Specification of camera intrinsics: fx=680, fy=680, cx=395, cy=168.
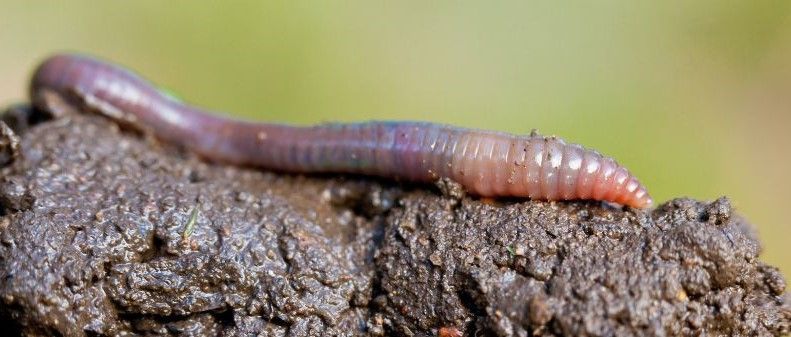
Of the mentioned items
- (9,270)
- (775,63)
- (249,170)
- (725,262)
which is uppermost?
(775,63)

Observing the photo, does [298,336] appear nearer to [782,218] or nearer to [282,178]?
[282,178]

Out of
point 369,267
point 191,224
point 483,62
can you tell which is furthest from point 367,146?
point 483,62

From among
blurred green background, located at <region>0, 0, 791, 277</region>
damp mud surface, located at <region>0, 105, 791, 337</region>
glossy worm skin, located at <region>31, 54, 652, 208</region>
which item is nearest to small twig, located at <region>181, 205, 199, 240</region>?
damp mud surface, located at <region>0, 105, 791, 337</region>

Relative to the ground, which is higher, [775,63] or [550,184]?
[775,63]

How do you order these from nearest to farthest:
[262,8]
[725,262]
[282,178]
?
1. [725,262]
2. [282,178]
3. [262,8]

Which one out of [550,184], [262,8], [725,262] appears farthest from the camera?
[262,8]

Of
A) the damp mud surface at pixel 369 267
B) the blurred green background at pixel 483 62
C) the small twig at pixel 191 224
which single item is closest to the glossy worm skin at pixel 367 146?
the damp mud surface at pixel 369 267

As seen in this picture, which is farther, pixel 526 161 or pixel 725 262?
pixel 526 161

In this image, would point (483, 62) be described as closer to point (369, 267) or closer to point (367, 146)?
point (367, 146)

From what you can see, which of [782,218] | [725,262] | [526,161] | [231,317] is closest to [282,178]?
[231,317]
